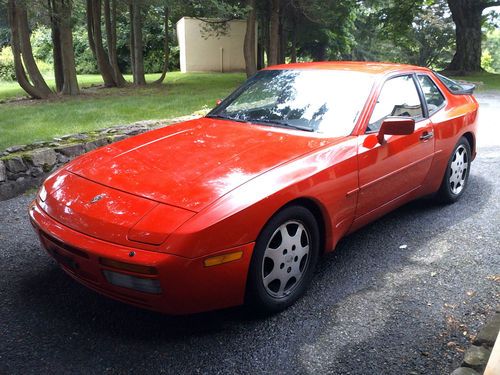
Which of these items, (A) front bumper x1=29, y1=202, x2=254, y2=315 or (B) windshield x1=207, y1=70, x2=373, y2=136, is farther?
(B) windshield x1=207, y1=70, x2=373, y2=136

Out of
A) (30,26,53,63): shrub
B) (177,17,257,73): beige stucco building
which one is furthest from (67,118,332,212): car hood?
(30,26,53,63): shrub

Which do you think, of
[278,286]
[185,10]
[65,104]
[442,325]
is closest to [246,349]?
[278,286]

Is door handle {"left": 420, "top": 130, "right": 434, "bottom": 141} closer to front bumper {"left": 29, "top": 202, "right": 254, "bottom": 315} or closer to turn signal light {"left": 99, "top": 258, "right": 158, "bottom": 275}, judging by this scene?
front bumper {"left": 29, "top": 202, "right": 254, "bottom": 315}

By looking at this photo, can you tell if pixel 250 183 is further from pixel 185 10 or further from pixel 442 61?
pixel 442 61

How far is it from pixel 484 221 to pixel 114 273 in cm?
338

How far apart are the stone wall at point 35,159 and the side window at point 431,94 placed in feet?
12.2

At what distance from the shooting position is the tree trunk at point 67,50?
11.4 meters

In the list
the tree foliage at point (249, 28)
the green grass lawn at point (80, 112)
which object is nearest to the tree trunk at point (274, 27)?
the tree foliage at point (249, 28)

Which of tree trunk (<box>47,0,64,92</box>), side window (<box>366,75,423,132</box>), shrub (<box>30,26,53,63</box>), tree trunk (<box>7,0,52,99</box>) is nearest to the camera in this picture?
side window (<box>366,75,423,132</box>)

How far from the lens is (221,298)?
8.46 ft

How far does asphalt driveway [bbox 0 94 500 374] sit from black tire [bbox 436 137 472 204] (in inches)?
30.9

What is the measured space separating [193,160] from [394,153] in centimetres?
158

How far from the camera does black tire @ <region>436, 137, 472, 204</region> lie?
180 inches

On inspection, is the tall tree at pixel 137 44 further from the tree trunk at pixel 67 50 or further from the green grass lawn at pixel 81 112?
the tree trunk at pixel 67 50
